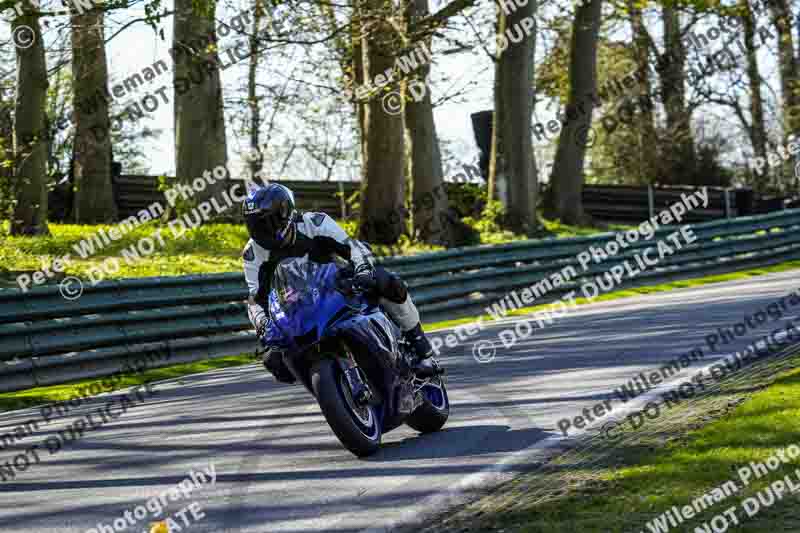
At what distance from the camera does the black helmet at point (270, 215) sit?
7.76 m

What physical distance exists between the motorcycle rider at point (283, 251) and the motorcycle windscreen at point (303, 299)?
0.11 meters

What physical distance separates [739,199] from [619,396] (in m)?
25.2

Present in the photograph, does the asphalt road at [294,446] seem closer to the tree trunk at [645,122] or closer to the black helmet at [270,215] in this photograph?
the black helmet at [270,215]

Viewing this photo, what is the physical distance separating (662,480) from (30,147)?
18.0 meters

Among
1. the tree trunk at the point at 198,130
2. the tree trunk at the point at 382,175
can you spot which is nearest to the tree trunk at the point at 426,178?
the tree trunk at the point at 382,175

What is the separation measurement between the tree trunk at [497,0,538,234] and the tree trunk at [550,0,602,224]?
4210 millimetres

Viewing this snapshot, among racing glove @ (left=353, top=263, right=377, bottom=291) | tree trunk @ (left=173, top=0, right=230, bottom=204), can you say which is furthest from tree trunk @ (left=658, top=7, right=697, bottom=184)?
racing glove @ (left=353, top=263, right=377, bottom=291)

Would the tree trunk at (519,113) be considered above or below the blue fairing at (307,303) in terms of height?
above

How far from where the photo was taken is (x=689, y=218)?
3362cm

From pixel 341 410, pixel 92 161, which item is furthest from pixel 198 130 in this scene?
pixel 341 410

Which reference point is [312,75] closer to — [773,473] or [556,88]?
[556,88]

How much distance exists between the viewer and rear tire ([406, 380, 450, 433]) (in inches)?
333

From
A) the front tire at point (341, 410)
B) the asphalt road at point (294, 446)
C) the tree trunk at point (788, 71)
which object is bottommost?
the asphalt road at point (294, 446)

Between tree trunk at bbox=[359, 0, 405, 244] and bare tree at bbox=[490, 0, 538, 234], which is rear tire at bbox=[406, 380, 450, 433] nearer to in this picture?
tree trunk at bbox=[359, 0, 405, 244]
